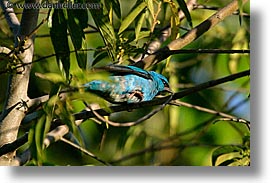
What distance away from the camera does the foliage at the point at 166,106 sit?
1925mm

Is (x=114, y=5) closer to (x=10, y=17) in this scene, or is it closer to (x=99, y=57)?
(x=99, y=57)

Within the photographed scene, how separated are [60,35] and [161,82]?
1.26 ft

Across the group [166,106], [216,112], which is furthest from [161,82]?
[216,112]

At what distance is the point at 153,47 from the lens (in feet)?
7.04

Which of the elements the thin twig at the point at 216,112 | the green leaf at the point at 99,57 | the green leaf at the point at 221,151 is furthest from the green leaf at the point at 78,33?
the green leaf at the point at 221,151

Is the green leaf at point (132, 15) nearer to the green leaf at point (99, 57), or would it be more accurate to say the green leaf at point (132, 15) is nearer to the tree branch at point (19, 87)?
the green leaf at point (99, 57)

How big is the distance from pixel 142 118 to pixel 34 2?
50cm

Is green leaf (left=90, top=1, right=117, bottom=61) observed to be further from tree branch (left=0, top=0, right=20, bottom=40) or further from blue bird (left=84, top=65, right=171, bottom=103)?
tree branch (left=0, top=0, right=20, bottom=40)

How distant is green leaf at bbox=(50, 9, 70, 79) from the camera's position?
1.72 meters

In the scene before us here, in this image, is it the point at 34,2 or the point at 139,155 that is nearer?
the point at 34,2

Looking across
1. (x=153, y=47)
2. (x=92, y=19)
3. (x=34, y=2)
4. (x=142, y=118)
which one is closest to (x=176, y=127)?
(x=142, y=118)

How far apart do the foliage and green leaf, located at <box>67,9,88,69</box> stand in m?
0.06

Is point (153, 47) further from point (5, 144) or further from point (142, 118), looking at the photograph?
point (5, 144)

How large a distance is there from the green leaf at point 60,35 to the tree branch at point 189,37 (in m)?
0.26
